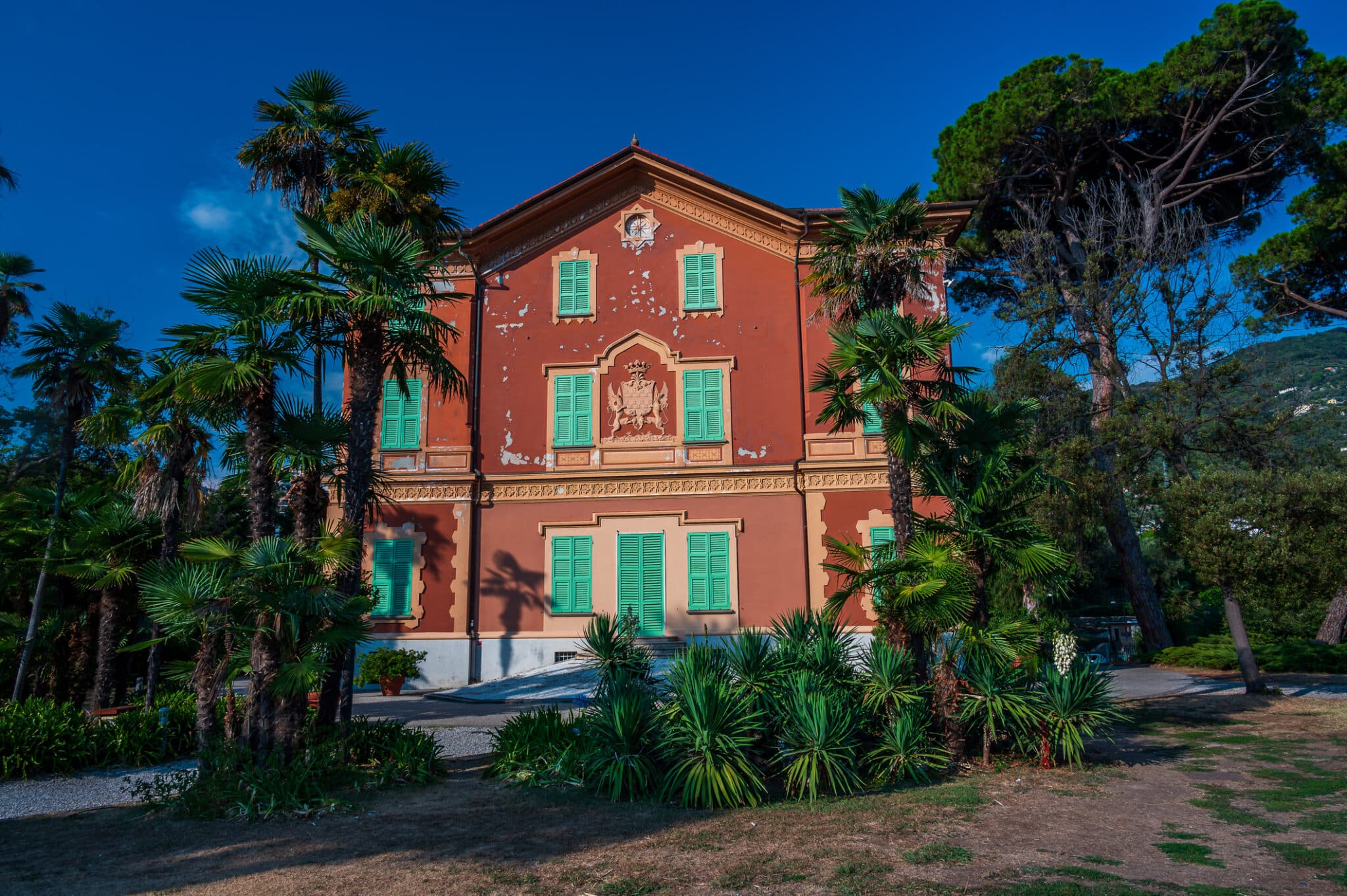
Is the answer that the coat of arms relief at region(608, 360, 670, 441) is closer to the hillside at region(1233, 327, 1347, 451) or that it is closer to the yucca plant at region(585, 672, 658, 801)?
the yucca plant at region(585, 672, 658, 801)

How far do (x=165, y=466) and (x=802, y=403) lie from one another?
13.2m

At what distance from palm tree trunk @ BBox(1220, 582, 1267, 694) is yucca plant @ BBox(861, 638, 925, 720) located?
866 centimetres

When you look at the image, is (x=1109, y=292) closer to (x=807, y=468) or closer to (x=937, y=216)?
(x=937, y=216)

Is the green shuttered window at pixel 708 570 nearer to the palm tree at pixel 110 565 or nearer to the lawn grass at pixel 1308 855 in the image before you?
the palm tree at pixel 110 565

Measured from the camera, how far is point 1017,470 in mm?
10938

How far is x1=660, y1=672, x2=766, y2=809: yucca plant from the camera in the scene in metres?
7.82

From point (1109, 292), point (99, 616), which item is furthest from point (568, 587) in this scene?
point (1109, 292)

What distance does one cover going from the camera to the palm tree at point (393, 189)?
11.4 meters

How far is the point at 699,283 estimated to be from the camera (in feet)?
68.0

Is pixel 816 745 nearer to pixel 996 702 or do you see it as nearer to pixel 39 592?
pixel 996 702

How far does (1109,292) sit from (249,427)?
16881 mm

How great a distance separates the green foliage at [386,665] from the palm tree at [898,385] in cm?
1229

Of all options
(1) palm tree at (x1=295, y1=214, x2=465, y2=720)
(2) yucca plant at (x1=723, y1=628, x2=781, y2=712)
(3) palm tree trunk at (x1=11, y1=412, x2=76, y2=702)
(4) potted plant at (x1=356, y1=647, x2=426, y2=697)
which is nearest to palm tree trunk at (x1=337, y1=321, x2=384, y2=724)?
(1) palm tree at (x1=295, y1=214, x2=465, y2=720)

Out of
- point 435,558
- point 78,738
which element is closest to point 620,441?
point 435,558
